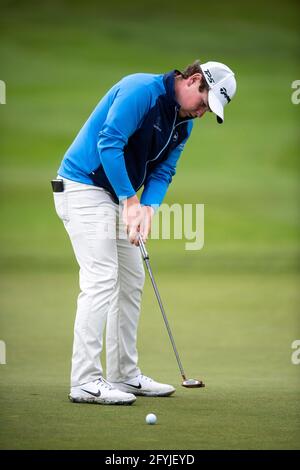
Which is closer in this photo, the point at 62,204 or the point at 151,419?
the point at 151,419

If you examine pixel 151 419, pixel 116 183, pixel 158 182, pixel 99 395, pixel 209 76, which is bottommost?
pixel 151 419

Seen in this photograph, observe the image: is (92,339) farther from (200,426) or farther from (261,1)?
(261,1)

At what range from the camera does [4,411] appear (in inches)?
151

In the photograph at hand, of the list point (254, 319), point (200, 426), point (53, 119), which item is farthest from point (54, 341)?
point (53, 119)

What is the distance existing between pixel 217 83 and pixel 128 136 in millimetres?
435

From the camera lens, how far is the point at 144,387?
4.38 meters

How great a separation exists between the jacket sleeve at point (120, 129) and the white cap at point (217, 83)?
0.26 m

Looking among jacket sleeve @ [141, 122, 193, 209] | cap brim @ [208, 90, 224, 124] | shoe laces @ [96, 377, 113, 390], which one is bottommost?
shoe laces @ [96, 377, 113, 390]

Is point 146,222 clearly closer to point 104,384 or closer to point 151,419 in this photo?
point 104,384

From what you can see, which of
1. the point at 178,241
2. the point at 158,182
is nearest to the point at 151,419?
the point at 158,182

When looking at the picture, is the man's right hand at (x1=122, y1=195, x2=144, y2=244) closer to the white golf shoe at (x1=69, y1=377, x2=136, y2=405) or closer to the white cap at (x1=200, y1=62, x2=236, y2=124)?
the white cap at (x1=200, y1=62, x2=236, y2=124)

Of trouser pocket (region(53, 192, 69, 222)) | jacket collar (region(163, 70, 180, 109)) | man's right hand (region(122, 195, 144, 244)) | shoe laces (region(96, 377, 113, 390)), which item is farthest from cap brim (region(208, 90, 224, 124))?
shoe laces (region(96, 377, 113, 390))

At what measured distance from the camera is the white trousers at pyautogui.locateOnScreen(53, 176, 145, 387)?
404cm

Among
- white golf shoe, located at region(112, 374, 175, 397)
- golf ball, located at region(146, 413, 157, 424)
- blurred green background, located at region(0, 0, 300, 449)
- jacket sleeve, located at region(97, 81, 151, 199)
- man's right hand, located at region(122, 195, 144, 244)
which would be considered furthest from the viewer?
white golf shoe, located at region(112, 374, 175, 397)
